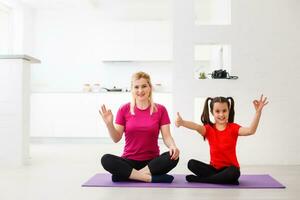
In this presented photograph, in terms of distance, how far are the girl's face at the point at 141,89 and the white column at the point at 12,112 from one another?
144 cm

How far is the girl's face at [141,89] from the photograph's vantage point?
9.99ft

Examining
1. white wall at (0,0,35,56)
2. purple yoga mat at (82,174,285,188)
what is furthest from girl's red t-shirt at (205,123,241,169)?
white wall at (0,0,35,56)

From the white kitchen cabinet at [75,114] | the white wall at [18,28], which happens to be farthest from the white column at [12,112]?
the white wall at [18,28]

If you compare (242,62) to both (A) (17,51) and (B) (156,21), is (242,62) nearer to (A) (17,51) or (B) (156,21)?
(B) (156,21)

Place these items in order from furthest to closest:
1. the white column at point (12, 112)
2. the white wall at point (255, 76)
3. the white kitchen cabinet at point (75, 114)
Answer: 1. the white kitchen cabinet at point (75, 114)
2. the white wall at point (255, 76)
3. the white column at point (12, 112)

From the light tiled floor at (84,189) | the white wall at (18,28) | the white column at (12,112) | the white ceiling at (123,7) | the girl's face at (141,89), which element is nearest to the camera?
the light tiled floor at (84,189)

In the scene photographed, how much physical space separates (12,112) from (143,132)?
153 cm

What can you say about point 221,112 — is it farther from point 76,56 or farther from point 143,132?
point 76,56

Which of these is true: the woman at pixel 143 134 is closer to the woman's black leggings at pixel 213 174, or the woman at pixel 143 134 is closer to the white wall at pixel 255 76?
the woman's black leggings at pixel 213 174

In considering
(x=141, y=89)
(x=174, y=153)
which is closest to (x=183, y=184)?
(x=174, y=153)

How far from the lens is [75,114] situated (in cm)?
714

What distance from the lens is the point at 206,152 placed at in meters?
4.25

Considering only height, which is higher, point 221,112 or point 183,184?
point 221,112

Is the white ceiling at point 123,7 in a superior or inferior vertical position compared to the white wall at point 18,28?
superior
